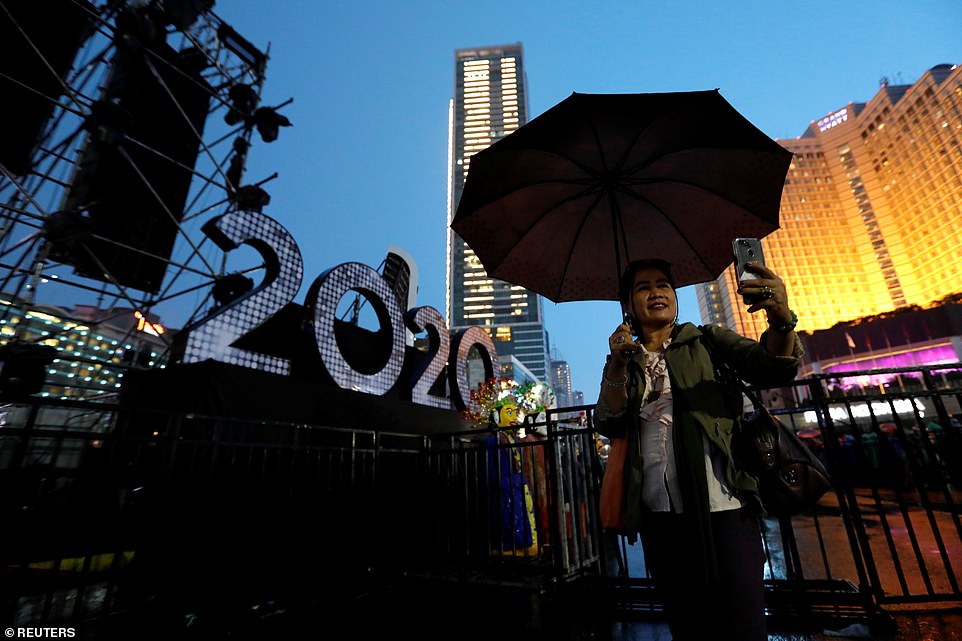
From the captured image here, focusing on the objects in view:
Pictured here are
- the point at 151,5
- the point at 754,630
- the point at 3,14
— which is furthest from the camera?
the point at 151,5

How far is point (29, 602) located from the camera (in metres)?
4.62

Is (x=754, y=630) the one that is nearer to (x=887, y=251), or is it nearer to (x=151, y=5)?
(x=151, y=5)

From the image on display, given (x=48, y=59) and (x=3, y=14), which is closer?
(x=3, y=14)

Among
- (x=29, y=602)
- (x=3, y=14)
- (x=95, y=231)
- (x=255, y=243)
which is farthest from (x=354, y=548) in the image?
(x=3, y=14)

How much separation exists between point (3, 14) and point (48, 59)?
102 cm

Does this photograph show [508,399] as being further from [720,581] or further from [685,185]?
[720,581]

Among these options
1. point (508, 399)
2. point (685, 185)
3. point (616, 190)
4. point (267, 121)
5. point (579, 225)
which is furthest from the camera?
point (267, 121)

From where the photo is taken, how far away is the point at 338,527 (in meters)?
5.05

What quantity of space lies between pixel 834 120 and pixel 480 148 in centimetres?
7967

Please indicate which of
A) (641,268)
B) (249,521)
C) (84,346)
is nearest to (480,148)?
(84,346)

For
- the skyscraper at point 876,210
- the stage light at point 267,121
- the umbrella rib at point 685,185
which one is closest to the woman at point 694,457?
the umbrella rib at point 685,185

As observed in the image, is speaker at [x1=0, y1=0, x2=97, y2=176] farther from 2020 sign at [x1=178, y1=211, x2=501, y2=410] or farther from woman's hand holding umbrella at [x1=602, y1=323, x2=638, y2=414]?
woman's hand holding umbrella at [x1=602, y1=323, x2=638, y2=414]

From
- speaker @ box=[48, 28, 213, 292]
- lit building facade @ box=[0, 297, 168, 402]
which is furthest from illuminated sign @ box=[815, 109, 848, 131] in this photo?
lit building facade @ box=[0, 297, 168, 402]

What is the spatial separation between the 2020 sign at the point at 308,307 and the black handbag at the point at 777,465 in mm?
7055
